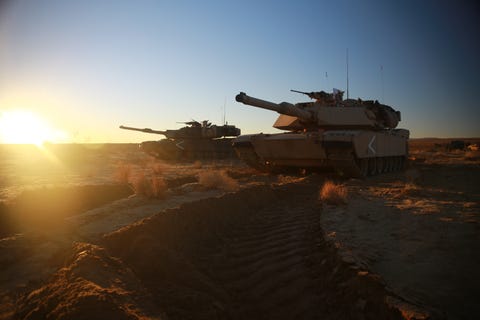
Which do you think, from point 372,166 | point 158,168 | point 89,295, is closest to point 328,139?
point 372,166

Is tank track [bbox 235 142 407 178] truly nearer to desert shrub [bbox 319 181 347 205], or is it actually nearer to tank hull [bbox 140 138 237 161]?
desert shrub [bbox 319 181 347 205]

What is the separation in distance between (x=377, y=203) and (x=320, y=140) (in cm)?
397

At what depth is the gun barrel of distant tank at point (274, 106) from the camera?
340 inches

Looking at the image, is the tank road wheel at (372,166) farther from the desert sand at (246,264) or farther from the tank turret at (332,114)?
the desert sand at (246,264)

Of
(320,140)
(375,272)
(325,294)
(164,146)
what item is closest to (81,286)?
(325,294)

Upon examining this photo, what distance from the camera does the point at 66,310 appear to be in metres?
2.02

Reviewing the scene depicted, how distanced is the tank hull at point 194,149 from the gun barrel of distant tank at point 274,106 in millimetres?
12658

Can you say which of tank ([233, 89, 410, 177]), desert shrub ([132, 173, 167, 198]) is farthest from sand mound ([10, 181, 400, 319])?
tank ([233, 89, 410, 177])

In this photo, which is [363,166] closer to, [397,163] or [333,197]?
[397,163]

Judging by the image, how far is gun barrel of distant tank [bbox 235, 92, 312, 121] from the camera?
8.63 meters

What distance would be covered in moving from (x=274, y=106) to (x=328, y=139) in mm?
1882

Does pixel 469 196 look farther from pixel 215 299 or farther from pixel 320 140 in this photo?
pixel 215 299

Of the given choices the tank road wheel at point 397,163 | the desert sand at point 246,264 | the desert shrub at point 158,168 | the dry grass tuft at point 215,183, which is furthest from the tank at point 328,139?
the desert sand at point 246,264

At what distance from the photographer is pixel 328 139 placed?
412 inches
